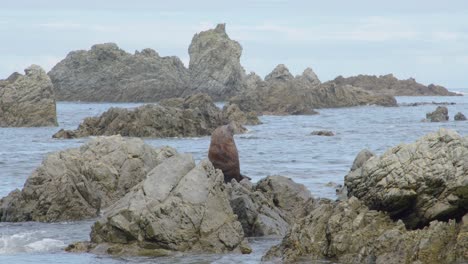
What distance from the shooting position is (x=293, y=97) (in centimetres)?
8075

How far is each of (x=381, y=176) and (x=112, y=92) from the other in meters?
109

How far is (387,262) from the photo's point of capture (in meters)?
11.3

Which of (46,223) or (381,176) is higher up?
(381,176)

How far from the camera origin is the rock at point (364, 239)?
11.2 m

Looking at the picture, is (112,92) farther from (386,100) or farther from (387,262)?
(387,262)

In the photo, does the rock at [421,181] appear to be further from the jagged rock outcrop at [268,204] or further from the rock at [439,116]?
the rock at [439,116]

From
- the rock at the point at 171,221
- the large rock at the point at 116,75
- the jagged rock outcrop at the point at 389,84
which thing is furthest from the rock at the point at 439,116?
the jagged rock outcrop at the point at 389,84

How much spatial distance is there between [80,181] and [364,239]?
7.80m

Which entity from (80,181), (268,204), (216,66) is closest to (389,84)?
(216,66)

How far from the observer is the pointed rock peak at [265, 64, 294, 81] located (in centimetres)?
10119

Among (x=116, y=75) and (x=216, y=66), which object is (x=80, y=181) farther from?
(x=116, y=75)

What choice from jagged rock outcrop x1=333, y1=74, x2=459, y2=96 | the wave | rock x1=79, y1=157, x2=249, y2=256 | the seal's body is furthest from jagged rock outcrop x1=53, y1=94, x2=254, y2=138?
jagged rock outcrop x1=333, y1=74, x2=459, y2=96

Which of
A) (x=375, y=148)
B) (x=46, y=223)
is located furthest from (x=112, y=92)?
(x=46, y=223)

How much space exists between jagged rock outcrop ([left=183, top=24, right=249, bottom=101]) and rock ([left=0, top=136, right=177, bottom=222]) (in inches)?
3510
